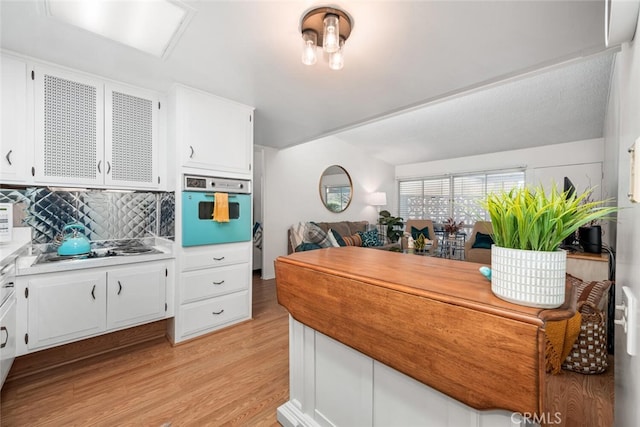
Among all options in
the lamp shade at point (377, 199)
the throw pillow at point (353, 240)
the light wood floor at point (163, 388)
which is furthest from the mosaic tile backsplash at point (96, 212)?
the lamp shade at point (377, 199)

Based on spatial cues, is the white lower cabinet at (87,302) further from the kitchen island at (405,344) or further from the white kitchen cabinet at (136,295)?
the kitchen island at (405,344)

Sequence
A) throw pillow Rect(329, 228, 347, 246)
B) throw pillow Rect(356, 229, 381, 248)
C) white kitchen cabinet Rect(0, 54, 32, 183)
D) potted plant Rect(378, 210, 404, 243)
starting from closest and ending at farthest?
1. white kitchen cabinet Rect(0, 54, 32, 183)
2. throw pillow Rect(329, 228, 347, 246)
3. throw pillow Rect(356, 229, 381, 248)
4. potted plant Rect(378, 210, 404, 243)

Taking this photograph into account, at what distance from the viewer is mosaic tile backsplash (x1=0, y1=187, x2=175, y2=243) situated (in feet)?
7.02

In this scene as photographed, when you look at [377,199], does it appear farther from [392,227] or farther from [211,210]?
[211,210]

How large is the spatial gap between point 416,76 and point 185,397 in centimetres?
289

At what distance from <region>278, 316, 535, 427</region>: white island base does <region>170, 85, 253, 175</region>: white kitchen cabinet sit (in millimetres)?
1785

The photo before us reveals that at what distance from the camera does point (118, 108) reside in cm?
233

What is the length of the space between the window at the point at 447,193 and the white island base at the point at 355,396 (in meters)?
5.16

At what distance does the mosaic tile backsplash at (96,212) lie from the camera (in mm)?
2141

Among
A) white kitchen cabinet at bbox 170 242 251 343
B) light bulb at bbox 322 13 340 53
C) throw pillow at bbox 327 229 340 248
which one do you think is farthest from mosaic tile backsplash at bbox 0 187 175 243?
throw pillow at bbox 327 229 340 248

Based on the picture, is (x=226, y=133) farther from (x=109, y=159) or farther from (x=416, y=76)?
(x=416, y=76)

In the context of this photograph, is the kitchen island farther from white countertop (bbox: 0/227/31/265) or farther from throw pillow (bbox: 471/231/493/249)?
throw pillow (bbox: 471/231/493/249)

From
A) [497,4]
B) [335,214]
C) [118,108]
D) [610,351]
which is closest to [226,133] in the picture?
[118,108]

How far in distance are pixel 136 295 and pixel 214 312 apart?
0.69 m
